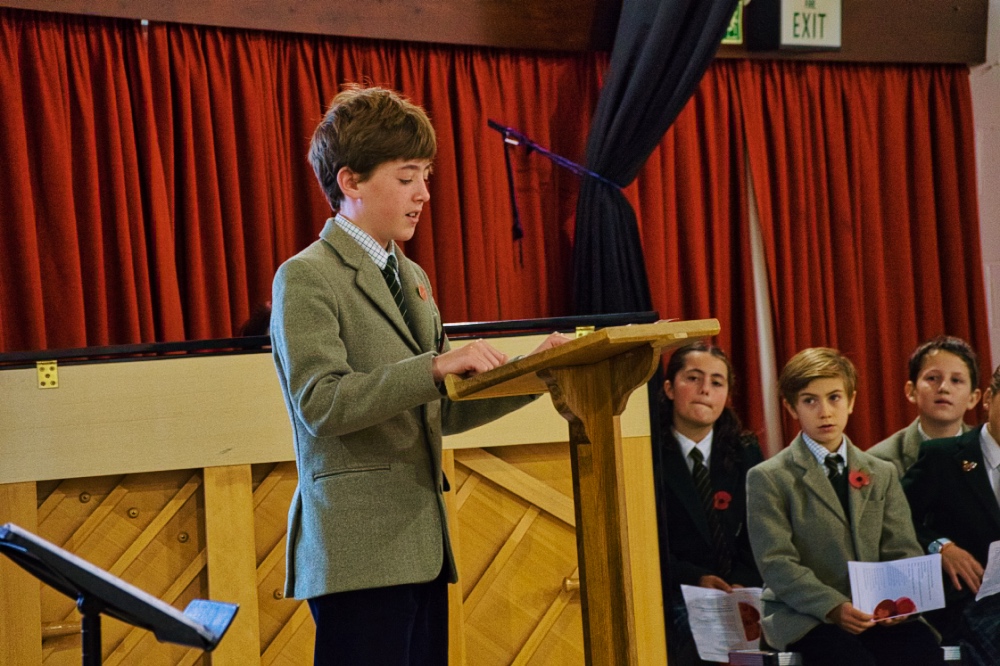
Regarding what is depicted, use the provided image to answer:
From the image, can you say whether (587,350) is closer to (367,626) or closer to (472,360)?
(472,360)

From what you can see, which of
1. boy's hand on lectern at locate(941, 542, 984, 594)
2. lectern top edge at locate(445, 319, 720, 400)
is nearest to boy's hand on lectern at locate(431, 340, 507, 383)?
lectern top edge at locate(445, 319, 720, 400)

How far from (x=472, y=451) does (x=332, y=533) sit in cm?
110

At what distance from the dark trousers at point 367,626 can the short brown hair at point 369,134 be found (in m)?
0.63

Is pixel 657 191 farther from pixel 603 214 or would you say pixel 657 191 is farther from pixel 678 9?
pixel 678 9

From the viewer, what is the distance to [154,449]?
255cm

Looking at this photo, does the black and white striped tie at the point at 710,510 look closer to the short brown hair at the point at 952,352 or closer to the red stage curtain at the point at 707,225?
the short brown hair at the point at 952,352

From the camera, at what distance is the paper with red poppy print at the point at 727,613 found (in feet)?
10.5

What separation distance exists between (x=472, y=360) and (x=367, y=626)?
1.38 ft

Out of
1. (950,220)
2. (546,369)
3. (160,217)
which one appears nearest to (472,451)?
(546,369)

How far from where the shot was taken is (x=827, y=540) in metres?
3.12

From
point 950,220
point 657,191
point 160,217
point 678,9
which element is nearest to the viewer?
point 160,217

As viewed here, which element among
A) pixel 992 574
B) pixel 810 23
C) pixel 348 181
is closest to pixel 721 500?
pixel 992 574

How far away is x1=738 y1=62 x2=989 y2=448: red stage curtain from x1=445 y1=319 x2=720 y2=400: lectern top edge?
306 centimetres

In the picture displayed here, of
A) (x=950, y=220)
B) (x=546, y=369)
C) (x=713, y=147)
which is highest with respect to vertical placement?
(x=713, y=147)
